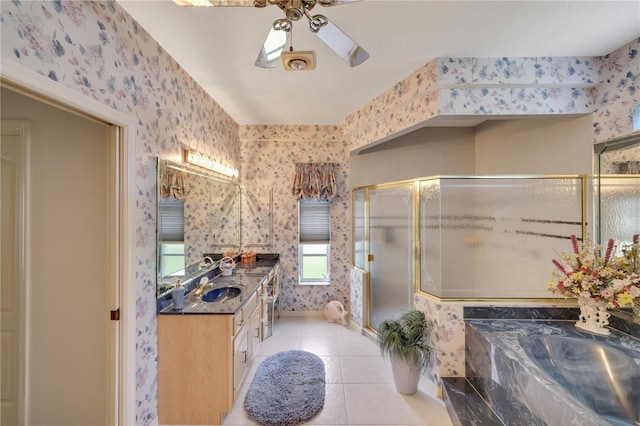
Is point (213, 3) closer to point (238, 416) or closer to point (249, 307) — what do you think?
point (249, 307)

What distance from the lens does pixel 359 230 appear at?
339cm

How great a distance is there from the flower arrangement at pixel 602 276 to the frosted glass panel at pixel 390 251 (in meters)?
1.19

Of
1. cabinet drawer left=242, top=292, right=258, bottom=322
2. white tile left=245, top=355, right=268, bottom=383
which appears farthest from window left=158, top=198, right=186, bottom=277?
white tile left=245, top=355, right=268, bottom=383

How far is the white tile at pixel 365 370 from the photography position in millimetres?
2236

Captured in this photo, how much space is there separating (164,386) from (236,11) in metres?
2.49

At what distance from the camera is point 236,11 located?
1.48 metres

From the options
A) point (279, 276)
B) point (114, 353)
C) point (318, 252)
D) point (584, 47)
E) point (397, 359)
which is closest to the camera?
point (114, 353)

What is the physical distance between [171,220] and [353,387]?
207 cm

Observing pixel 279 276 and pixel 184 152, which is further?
pixel 279 276

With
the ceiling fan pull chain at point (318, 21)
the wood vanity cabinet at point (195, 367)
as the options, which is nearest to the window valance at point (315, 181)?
the wood vanity cabinet at point (195, 367)

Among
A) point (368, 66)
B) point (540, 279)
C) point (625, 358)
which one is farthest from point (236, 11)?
point (625, 358)

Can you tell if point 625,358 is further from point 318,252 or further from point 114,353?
point 114,353

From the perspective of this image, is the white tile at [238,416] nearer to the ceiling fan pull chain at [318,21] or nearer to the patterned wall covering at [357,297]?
the patterned wall covering at [357,297]

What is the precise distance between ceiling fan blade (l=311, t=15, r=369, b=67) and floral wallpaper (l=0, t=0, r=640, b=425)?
1020 millimetres
